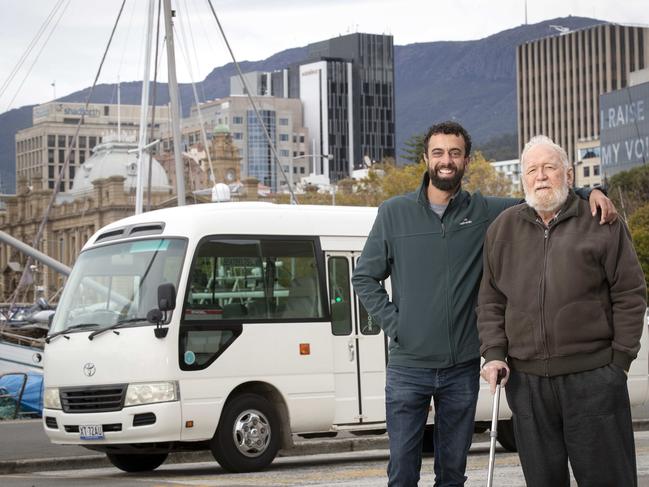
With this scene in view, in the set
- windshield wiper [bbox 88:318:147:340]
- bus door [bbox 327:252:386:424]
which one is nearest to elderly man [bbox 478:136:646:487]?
windshield wiper [bbox 88:318:147:340]

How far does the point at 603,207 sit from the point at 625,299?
0.42m

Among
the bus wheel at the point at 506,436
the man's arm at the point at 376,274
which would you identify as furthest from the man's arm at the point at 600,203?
the bus wheel at the point at 506,436

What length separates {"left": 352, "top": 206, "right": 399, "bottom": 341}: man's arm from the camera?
7156mm

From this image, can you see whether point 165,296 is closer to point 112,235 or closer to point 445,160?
point 112,235

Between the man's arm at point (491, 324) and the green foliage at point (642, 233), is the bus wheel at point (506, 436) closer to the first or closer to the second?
the man's arm at point (491, 324)

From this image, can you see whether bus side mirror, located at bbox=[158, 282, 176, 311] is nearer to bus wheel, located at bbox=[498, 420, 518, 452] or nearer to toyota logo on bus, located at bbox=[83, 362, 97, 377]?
toyota logo on bus, located at bbox=[83, 362, 97, 377]

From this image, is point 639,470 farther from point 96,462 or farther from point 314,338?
point 96,462

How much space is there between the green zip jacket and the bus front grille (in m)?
6.71

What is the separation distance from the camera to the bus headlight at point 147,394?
13.5m

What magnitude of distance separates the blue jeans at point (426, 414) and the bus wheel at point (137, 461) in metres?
7.62

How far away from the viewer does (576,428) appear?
618 cm

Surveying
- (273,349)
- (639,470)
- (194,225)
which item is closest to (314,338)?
(273,349)

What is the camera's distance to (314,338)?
14656mm

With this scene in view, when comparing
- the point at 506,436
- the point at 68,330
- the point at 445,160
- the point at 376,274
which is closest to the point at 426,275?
the point at 376,274
